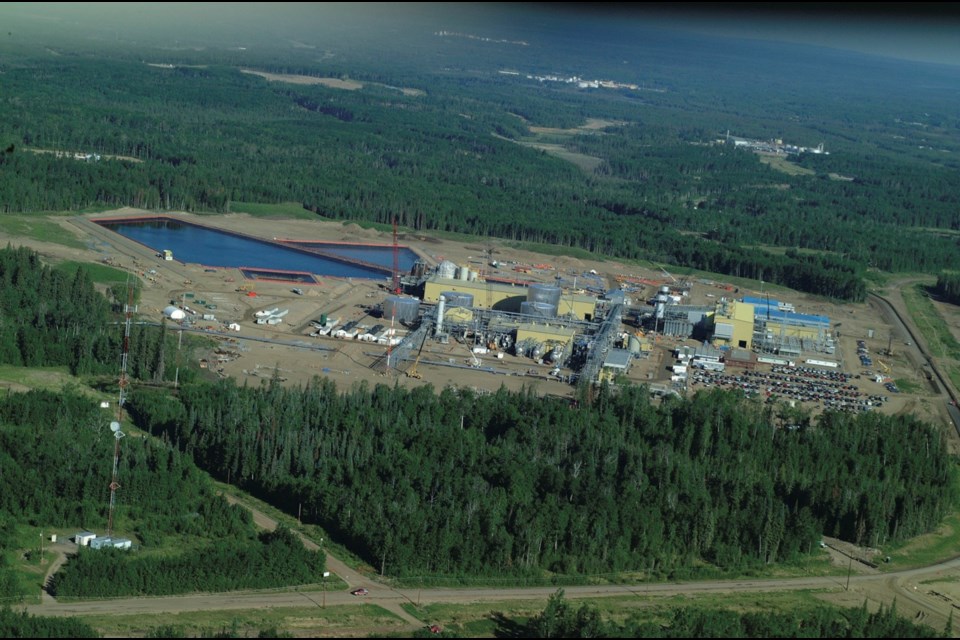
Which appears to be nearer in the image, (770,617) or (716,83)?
(770,617)

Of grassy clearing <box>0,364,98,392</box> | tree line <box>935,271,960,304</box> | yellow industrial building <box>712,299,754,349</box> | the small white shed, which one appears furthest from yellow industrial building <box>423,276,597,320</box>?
the small white shed

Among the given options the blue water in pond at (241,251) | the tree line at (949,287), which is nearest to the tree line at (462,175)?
the blue water in pond at (241,251)

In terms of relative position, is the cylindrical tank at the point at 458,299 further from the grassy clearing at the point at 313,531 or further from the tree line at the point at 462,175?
the grassy clearing at the point at 313,531

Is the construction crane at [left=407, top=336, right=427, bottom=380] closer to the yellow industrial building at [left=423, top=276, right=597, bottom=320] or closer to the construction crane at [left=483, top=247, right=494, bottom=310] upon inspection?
the construction crane at [left=483, top=247, right=494, bottom=310]

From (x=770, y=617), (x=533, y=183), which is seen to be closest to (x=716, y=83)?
(x=533, y=183)

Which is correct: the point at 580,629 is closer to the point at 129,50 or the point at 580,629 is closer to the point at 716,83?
the point at 129,50

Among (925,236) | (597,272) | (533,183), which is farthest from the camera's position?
(533,183)

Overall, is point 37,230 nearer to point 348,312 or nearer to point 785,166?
point 348,312
